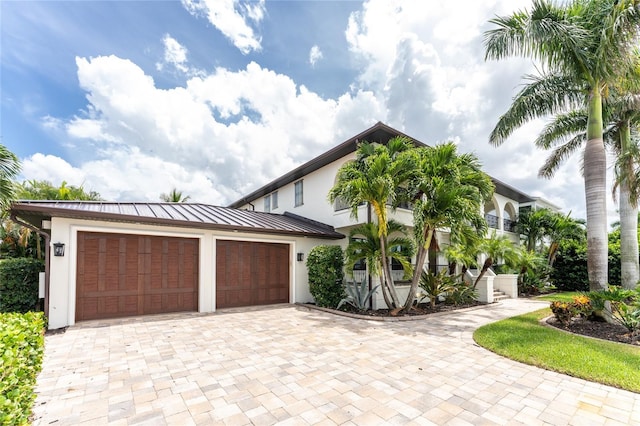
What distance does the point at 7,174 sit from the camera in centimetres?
679

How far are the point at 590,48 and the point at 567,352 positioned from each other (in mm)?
7992

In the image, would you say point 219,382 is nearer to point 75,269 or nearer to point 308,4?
point 75,269

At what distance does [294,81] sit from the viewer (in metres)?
14.6

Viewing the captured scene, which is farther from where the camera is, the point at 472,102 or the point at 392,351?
the point at 472,102

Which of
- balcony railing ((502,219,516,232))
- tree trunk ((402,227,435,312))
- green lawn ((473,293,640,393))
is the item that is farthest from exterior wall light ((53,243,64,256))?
balcony railing ((502,219,516,232))

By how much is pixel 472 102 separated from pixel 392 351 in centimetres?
1160

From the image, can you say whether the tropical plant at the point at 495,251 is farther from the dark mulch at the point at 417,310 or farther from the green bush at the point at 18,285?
the green bush at the point at 18,285

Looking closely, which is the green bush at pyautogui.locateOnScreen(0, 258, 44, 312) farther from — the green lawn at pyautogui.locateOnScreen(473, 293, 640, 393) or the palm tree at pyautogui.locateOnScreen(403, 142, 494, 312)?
the green lawn at pyautogui.locateOnScreen(473, 293, 640, 393)

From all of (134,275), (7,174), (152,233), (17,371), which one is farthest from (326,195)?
(17,371)

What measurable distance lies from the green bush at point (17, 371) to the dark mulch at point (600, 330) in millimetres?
10124

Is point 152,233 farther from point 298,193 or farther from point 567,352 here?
point 567,352

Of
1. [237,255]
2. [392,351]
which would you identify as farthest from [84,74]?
[392,351]

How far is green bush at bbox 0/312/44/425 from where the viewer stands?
85.8 inches

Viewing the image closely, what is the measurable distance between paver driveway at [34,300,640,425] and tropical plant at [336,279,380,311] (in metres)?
3.07
